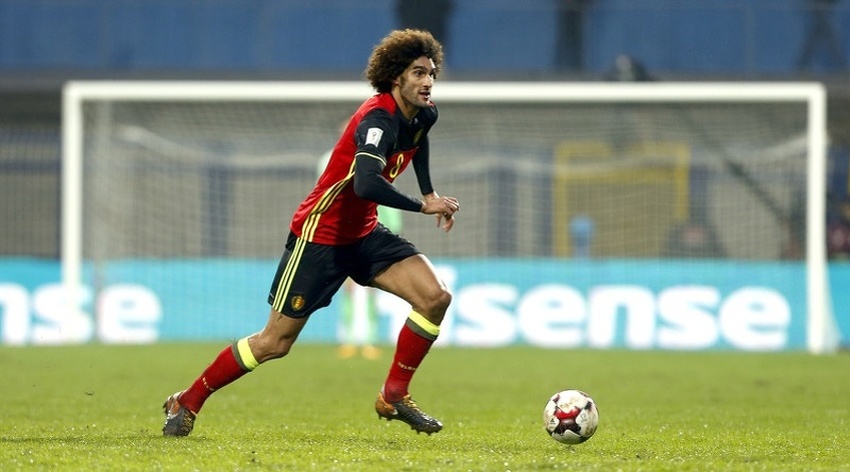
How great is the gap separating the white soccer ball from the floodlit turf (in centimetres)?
8

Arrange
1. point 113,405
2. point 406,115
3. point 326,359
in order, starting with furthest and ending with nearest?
point 326,359 → point 113,405 → point 406,115

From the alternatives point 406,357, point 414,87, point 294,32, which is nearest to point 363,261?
point 406,357

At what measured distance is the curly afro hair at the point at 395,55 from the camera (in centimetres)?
716

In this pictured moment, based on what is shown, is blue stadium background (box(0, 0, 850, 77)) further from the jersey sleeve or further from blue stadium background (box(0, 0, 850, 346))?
the jersey sleeve

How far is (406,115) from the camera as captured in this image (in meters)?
7.19

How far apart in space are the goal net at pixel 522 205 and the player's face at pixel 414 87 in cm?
911

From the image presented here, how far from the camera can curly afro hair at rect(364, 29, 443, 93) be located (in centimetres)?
716

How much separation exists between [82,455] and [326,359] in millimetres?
8055

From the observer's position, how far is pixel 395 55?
7.18m

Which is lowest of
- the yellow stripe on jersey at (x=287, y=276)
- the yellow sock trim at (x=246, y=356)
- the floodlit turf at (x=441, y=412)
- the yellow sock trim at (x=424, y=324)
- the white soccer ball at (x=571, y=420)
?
the floodlit turf at (x=441, y=412)

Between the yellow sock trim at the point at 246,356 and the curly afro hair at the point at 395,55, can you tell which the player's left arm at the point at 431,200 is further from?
the yellow sock trim at the point at 246,356

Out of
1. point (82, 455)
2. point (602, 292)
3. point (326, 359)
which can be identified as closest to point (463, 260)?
point (602, 292)

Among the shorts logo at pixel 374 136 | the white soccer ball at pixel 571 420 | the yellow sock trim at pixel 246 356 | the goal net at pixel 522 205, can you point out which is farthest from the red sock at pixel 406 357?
the goal net at pixel 522 205

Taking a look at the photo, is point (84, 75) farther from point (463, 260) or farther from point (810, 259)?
point (810, 259)
